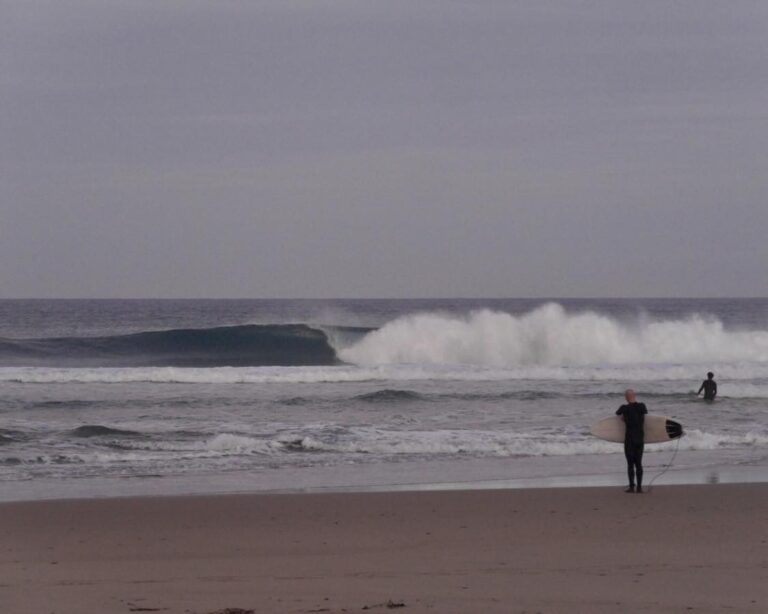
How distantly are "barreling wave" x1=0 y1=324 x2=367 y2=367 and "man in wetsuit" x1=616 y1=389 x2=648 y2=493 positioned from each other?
26.6 meters

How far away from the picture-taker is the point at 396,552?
8242mm

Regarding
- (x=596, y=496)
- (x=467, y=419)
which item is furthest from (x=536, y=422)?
(x=596, y=496)

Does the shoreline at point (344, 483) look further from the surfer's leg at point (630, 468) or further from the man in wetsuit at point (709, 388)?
the man in wetsuit at point (709, 388)

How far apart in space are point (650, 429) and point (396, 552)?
6.12 m

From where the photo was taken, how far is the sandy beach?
6.46 meters

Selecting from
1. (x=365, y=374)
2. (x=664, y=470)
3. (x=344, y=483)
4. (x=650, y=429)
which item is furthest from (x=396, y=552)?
(x=365, y=374)

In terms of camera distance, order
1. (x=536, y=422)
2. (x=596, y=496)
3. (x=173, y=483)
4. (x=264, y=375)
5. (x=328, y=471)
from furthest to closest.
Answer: (x=264, y=375) < (x=536, y=422) < (x=328, y=471) < (x=173, y=483) < (x=596, y=496)

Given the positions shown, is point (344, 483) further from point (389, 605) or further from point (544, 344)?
point (544, 344)

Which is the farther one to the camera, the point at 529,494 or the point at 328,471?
the point at 328,471

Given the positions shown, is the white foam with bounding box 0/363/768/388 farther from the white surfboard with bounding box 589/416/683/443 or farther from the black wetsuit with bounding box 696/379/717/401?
the white surfboard with bounding box 589/416/683/443

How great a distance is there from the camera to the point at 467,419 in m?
19.2

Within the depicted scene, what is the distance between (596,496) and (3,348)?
35012 millimetres

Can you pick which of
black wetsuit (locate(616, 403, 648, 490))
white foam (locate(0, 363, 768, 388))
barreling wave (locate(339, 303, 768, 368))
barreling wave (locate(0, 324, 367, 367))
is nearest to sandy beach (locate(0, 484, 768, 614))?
black wetsuit (locate(616, 403, 648, 490))

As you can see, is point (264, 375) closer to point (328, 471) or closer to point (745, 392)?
point (745, 392)
